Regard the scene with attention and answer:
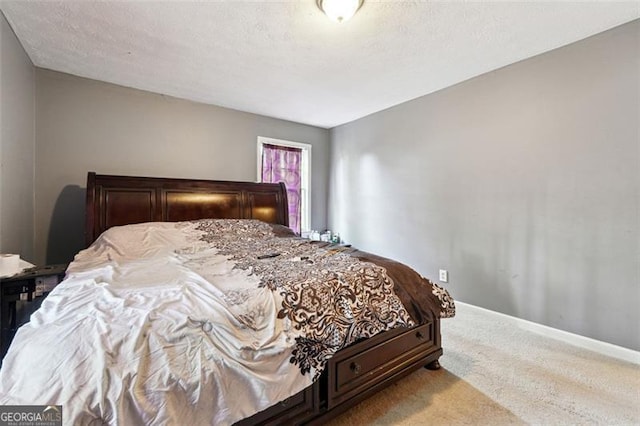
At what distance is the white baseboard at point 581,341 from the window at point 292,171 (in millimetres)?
2870

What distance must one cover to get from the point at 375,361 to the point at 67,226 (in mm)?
3116

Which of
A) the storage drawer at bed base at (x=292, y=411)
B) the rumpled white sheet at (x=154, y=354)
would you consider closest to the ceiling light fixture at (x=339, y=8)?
the rumpled white sheet at (x=154, y=354)

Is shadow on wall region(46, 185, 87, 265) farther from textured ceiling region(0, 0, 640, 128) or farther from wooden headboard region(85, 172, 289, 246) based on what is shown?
textured ceiling region(0, 0, 640, 128)

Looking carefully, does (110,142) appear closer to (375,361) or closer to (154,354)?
(154,354)

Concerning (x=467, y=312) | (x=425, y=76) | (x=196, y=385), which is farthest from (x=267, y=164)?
(x=196, y=385)

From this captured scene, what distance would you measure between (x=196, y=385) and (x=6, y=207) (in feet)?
7.18

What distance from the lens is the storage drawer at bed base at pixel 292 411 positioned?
119cm

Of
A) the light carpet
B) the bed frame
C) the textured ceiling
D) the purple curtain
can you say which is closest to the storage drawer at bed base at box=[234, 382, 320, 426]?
the bed frame

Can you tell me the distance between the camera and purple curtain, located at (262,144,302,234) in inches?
161

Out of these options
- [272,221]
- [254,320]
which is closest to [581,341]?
[254,320]

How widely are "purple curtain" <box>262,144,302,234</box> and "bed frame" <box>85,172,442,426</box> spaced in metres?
0.46

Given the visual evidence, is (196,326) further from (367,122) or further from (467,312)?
(367,122)

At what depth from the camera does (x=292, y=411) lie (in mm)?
1282

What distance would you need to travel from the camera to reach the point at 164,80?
2.85 m
